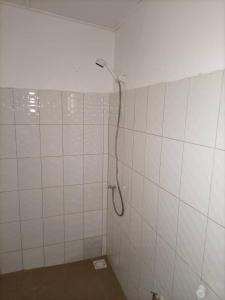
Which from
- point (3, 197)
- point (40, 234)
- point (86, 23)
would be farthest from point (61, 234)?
point (86, 23)

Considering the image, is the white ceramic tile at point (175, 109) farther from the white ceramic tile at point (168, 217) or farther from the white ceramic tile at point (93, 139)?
the white ceramic tile at point (93, 139)

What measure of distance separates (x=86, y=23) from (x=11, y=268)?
7.75 feet

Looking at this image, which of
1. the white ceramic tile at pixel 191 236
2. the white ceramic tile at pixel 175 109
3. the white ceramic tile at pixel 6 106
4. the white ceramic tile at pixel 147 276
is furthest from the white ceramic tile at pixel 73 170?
the white ceramic tile at pixel 191 236

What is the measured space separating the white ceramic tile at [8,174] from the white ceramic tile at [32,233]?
Result: 14.8 inches

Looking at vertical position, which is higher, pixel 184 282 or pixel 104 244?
pixel 184 282

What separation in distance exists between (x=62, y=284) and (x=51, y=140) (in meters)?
1.33

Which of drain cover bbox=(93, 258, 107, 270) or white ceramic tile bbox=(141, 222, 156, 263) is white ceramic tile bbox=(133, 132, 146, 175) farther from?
drain cover bbox=(93, 258, 107, 270)

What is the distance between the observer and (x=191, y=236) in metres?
1.02

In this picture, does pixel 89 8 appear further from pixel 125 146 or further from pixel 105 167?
pixel 105 167

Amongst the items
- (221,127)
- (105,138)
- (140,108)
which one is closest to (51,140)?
(105,138)

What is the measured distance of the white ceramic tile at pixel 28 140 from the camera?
5.84 feet

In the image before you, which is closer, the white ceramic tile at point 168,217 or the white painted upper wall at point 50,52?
the white ceramic tile at point 168,217

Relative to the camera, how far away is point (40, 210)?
1.96 meters

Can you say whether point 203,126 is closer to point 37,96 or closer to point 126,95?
point 126,95
